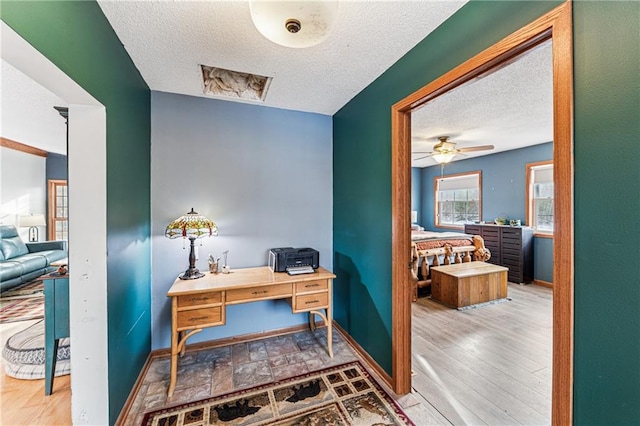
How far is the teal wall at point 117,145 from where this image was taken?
3.32 feet

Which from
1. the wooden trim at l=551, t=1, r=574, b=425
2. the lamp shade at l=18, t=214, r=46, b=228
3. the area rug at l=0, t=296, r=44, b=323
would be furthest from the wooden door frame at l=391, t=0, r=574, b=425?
the lamp shade at l=18, t=214, r=46, b=228

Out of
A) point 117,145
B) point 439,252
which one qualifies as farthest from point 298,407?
point 439,252

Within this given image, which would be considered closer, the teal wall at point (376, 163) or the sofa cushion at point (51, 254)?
the teal wall at point (376, 163)

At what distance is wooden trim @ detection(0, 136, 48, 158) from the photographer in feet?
14.6

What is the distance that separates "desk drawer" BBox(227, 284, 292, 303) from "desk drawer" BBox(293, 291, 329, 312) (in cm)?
13

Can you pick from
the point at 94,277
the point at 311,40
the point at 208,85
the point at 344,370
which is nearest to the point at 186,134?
the point at 208,85

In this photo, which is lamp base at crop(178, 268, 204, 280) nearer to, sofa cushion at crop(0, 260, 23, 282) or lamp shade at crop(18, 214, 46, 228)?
sofa cushion at crop(0, 260, 23, 282)

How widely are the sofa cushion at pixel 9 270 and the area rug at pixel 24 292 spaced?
0.72ft

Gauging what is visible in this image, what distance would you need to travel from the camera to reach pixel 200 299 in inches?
78.9

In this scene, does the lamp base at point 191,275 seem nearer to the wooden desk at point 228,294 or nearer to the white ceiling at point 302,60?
the wooden desk at point 228,294

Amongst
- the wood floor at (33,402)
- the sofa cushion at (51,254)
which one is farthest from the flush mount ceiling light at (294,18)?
the sofa cushion at (51,254)

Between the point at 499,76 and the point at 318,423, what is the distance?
10.0ft

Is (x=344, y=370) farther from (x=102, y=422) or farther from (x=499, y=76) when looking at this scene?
(x=499, y=76)

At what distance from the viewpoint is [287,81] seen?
7.33 feet
